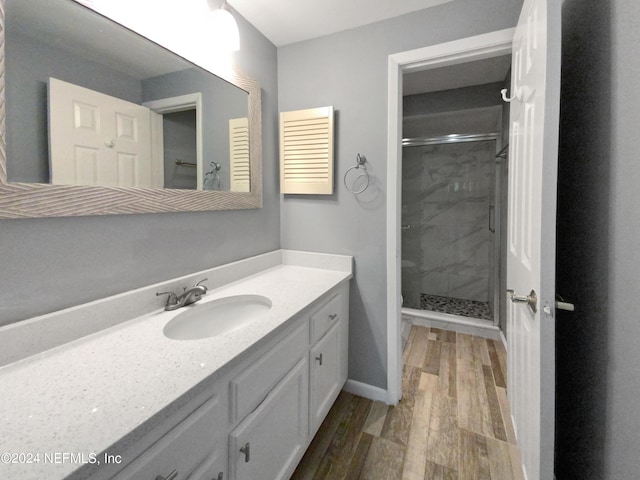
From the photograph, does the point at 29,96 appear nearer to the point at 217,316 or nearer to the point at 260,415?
the point at 217,316

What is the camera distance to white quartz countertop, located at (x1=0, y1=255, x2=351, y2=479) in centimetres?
53

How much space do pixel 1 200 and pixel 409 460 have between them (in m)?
1.83

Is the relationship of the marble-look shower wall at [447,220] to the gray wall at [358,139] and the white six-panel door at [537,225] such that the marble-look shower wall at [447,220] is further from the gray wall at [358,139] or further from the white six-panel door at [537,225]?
the white six-panel door at [537,225]

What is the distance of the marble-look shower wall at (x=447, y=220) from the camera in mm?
3320

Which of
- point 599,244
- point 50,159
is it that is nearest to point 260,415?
point 50,159

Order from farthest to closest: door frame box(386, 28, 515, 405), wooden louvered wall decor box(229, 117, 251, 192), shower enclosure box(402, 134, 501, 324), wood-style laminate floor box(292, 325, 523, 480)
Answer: shower enclosure box(402, 134, 501, 324)
wooden louvered wall decor box(229, 117, 251, 192)
door frame box(386, 28, 515, 405)
wood-style laminate floor box(292, 325, 523, 480)

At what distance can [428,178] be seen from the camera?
11.5ft

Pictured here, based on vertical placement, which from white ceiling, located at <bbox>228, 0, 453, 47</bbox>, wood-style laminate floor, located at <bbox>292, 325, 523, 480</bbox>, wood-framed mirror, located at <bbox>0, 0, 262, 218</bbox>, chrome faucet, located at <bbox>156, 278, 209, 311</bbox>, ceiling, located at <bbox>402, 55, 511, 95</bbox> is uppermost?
ceiling, located at <bbox>402, 55, 511, 95</bbox>

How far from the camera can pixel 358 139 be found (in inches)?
70.1

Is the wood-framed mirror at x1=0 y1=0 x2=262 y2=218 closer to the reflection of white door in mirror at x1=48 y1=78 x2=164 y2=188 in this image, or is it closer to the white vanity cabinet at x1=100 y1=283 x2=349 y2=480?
the reflection of white door in mirror at x1=48 y1=78 x2=164 y2=188

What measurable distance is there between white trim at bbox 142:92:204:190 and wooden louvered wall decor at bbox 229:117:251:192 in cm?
21

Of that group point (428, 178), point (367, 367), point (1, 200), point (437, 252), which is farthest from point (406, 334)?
point (1, 200)

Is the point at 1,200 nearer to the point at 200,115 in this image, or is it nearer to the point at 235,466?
the point at 200,115

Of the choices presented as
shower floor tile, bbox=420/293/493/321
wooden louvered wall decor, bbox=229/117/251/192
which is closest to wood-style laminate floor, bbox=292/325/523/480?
shower floor tile, bbox=420/293/493/321
